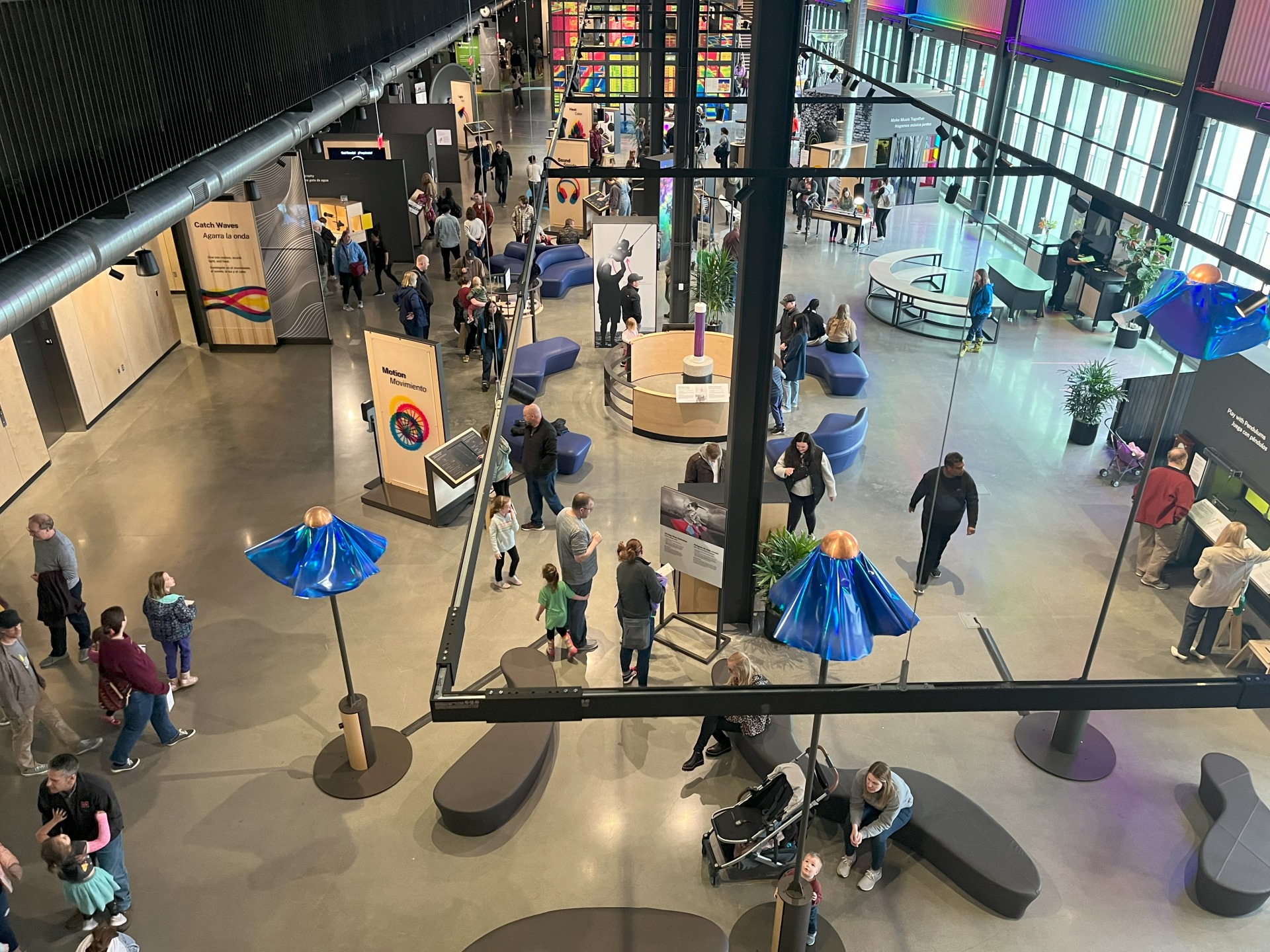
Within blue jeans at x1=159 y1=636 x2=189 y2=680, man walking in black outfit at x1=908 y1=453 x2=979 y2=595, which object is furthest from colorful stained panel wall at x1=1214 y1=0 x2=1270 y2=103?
blue jeans at x1=159 y1=636 x2=189 y2=680

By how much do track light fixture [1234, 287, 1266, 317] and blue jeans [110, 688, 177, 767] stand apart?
6.52 metres

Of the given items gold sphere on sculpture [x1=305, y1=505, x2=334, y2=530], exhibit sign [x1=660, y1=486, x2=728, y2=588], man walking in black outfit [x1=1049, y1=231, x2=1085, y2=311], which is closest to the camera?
gold sphere on sculpture [x1=305, y1=505, x2=334, y2=530]

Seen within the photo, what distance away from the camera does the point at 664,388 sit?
40.0 feet

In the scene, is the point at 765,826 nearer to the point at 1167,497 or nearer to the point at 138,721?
the point at 138,721

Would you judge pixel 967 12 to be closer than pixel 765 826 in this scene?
No

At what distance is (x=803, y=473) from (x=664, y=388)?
162 inches

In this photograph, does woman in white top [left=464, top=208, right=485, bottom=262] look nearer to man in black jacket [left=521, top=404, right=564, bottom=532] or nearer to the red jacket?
man in black jacket [left=521, top=404, right=564, bottom=532]

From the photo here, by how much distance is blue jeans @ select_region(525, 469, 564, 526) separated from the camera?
30.3 ft

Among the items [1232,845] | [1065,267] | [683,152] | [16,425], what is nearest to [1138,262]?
[1065,267]

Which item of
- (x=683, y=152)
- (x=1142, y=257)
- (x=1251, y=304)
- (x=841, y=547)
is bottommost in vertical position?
(x=1142, y=257)

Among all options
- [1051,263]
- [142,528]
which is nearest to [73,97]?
[142,528]

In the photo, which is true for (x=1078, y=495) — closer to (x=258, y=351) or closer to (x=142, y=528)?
(x=142, y=528)

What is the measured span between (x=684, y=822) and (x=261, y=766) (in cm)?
304

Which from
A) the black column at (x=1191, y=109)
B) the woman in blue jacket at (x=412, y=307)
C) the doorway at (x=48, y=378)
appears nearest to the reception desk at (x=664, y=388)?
the woman in blue jacket at (x=412, y=307)
